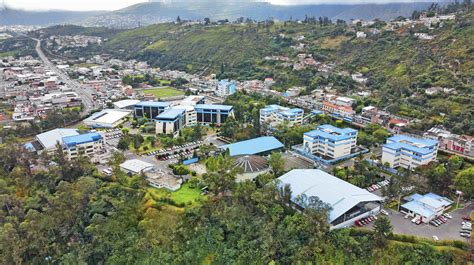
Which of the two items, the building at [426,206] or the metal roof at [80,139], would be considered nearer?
the building at [426,206]

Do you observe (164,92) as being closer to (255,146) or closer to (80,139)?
(80,139)

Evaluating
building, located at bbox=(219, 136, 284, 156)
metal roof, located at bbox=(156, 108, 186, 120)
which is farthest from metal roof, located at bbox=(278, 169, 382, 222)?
metal roof, located at bbox=(156, 108, 186, 120)

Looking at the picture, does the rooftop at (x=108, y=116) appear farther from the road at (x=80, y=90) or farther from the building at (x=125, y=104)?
the road at (x=80, y=90)

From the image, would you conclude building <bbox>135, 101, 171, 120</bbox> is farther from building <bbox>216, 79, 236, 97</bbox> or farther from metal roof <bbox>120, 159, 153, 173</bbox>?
metal roof <bbox>120, 159, 153, 173</bbox>

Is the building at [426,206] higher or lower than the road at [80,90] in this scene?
higher

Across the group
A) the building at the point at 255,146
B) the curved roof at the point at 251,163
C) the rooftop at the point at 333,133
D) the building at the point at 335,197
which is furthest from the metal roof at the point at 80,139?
the rooftop at the point at 333,133

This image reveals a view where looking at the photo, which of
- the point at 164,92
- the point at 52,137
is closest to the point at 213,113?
the point at 52,137
